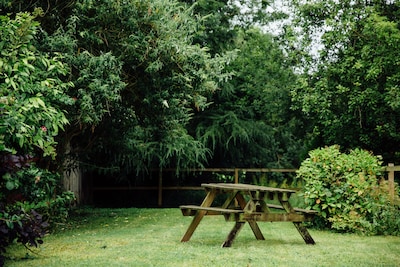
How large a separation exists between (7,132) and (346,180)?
695 cm

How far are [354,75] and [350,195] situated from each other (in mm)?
5106

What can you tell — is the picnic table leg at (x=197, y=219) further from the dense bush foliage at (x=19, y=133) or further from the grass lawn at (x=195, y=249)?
the dense bush foliage at (x=19, y=133)

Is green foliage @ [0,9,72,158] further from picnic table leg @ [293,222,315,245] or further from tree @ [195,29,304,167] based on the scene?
tree @ [195,29,304,167]

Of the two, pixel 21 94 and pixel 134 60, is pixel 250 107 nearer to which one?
pixel 134 60

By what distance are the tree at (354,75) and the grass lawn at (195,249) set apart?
483 centimetres

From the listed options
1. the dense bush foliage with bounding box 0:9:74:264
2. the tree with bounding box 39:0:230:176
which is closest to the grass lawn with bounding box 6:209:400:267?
the dense bush foliage with bounding box 0:9:74:264

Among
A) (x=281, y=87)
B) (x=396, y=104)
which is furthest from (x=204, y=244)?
(x=281, y=87)

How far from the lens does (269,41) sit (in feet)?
68.7

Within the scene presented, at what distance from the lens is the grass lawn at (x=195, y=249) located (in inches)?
279

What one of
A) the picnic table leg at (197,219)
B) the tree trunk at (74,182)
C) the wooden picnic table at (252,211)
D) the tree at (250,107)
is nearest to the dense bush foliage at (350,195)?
the wooden picnic table at (252,211)

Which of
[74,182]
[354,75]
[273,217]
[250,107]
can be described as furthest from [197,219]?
[250,107]

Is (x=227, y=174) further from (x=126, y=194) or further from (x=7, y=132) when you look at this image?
(x=7, y=132)

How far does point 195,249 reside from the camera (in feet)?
26.5

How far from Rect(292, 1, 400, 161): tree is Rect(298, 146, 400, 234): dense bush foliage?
10.2 feet
